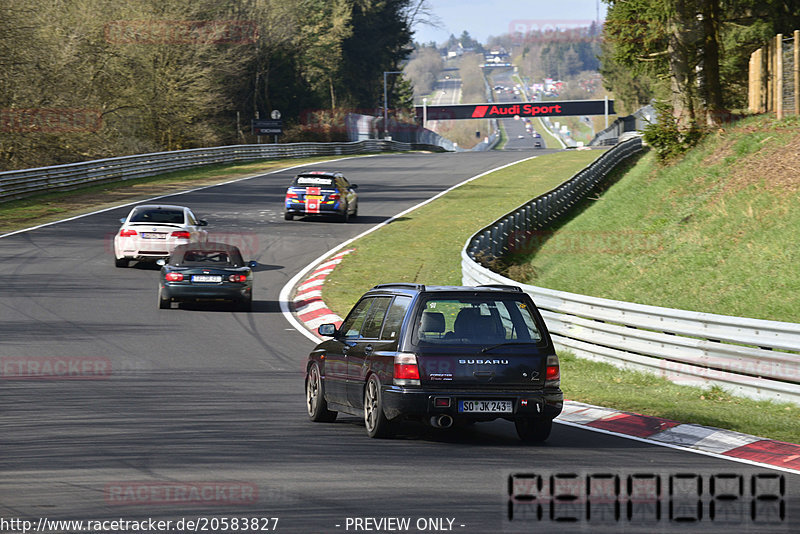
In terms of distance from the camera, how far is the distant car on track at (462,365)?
9914 millimetres

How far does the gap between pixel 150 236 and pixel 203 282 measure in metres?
5.39

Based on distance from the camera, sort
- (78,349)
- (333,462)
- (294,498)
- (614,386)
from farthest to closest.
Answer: (78,349) < (614,386) < (333,462) < (294,498)

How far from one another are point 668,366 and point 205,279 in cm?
1016

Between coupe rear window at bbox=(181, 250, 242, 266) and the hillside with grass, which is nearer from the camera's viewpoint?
the hillside with grass

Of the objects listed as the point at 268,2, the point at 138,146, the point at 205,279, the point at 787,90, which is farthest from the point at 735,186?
the point at 268,2

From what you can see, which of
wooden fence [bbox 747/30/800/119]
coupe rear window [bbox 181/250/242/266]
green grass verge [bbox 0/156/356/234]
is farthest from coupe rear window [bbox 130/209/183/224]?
wooden fence [bbox 747/30/800/119]

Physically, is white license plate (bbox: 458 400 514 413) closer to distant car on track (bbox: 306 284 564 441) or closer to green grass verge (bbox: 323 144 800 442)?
distant car on track (bbox: 306 284 564 441)

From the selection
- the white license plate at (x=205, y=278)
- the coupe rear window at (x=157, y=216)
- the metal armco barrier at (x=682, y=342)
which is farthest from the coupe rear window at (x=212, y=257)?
the metal armco barrier at (x=682, y=342)

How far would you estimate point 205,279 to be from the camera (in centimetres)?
2105

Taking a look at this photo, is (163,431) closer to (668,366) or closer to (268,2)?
(668,366)

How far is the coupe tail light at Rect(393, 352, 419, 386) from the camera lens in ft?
32.5

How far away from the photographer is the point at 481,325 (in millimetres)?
10250

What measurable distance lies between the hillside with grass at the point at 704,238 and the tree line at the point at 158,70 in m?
25.4

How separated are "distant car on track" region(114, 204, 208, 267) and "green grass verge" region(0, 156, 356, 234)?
27.6ft
